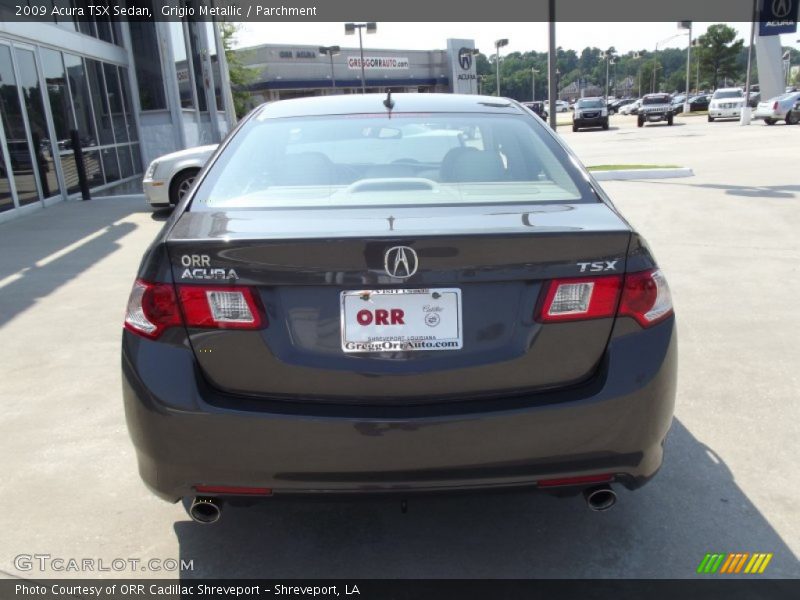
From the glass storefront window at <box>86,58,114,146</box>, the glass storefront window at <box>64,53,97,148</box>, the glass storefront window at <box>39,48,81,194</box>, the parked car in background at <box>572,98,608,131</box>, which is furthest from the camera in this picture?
the parked car in background at <box>572,98,608,131</box>

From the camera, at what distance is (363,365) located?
211cm

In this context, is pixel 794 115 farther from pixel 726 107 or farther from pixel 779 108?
pixel 726 107

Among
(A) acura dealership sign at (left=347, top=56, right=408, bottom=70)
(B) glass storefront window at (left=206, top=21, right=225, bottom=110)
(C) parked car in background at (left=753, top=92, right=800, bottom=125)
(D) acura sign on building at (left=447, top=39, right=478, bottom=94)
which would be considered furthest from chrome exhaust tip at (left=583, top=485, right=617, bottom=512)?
(A) acura dealership sign at (left=347, top=56, right=408, bottom=70)

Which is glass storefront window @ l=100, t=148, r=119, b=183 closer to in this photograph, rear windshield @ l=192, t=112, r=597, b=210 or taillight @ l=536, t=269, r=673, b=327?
rear windshield @ l=192, t=112, r=597, b=210

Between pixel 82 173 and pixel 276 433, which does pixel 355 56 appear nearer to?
pixel 82 173

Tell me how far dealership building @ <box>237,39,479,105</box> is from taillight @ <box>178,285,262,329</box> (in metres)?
54.9

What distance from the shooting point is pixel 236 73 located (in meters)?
37.3

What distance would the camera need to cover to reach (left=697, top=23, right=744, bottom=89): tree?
72.6 metres

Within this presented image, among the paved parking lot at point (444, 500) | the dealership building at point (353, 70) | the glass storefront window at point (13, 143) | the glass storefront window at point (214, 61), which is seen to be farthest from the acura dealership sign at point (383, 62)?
the paved parking lot at point (444, 500)

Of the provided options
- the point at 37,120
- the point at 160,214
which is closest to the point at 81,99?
the point at 37,120

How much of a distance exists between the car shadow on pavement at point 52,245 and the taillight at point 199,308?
161 inches

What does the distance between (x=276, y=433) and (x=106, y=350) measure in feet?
10.5

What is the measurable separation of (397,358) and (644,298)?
794 millimetres

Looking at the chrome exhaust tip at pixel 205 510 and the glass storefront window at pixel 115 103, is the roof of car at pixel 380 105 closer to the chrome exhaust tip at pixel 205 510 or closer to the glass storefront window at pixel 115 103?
the chrome exhaust tip at pixel 205 510
